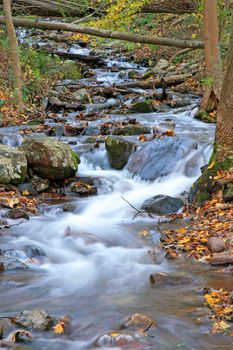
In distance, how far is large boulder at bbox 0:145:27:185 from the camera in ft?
28.0

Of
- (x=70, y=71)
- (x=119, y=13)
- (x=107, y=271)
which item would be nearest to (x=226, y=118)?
(x=107, y=271)

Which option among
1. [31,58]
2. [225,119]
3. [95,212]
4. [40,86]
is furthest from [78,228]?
[31,58]

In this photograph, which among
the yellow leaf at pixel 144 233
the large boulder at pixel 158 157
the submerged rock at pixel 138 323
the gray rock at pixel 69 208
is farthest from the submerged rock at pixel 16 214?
the submerged rock at pixel 138 323

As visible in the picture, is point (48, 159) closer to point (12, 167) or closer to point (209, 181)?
point (12, 167)

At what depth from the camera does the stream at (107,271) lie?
4.06 metres

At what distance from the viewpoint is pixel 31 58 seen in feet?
55.6

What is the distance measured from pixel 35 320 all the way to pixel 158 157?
19.8 feet

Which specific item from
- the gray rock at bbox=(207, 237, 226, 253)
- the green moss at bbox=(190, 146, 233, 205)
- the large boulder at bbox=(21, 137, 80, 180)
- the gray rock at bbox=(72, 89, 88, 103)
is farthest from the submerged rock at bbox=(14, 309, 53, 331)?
the gray rock at bbox=(72, 89, 88, 103)

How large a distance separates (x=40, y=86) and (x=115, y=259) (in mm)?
10411

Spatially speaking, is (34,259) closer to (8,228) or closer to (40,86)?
(8,228)

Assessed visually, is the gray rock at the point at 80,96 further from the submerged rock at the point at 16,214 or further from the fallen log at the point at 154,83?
the submerged rock at the point at 16,214

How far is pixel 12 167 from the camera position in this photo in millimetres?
8625

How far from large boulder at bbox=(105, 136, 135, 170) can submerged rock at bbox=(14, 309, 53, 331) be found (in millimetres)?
6007

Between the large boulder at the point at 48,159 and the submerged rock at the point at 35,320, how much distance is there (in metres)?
4.94
